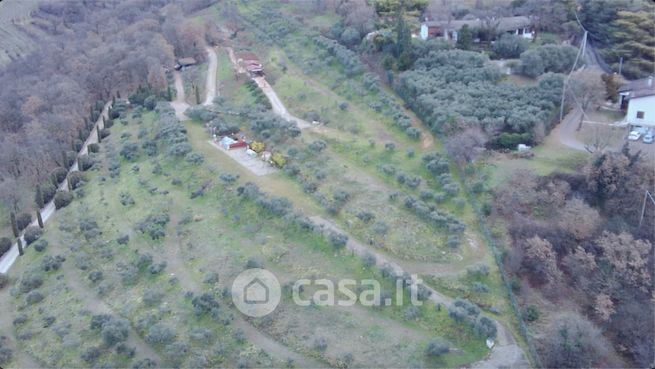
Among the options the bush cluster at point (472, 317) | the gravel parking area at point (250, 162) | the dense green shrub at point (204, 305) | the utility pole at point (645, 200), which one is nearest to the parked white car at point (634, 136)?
the utility pole at point (645, 200)

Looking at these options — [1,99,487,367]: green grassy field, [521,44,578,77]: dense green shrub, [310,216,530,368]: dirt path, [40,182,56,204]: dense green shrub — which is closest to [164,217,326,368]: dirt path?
[1,99,487,367]: green grassy field

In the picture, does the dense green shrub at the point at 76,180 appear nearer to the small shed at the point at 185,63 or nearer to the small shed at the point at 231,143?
the small shed at the point at 231,143

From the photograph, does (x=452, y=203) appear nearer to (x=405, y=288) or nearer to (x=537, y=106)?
(x=405, y=288)

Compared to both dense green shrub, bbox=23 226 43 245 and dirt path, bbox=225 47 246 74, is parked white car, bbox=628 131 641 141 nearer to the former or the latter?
dirt path, bbox=225 47 246 74

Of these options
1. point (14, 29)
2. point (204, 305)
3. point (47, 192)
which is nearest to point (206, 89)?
point (47, 192)

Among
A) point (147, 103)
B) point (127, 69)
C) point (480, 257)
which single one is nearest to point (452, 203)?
point (480, 257)

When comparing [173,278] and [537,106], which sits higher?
[537,106]

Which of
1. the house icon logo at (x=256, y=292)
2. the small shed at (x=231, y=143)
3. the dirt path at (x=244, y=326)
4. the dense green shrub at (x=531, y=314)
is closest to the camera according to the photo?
the dirt path at (x=244, y=326)
